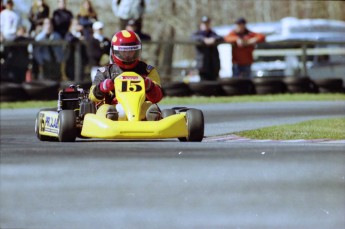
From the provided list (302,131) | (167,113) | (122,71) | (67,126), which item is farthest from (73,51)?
(67,126)

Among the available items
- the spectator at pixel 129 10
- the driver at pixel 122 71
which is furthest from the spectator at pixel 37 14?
the driver at pixel 122 71

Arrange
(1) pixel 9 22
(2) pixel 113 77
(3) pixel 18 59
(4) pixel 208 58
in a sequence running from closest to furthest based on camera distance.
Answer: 1. (2) pixel 113 77
2. (1) pixel 9 22
3. (3) pixel 18 59
4. (4) pixel 208 58

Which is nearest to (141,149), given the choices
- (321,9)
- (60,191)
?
(60,191)

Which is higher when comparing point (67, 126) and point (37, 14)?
point (37, 14)

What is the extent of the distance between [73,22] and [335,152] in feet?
40.2

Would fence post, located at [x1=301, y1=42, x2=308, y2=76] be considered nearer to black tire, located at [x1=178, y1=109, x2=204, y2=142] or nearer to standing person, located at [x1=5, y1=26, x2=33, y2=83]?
standing person, located at [x1=5, y1=26, x2=33, y2=83]

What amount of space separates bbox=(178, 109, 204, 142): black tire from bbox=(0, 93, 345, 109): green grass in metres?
6.71

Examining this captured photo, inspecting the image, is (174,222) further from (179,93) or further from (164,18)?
(164,18)

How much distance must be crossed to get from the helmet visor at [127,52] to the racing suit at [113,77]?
105 millimetres

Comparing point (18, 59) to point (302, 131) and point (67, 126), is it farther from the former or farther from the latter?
point (67, 126)

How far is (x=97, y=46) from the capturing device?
15797 millimetres

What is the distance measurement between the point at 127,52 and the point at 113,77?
0.78 ft

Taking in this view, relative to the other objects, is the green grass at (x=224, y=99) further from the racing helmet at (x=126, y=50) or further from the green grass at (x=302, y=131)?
the racing helmet at (x=126, y=50)

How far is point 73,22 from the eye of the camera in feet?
55.9
